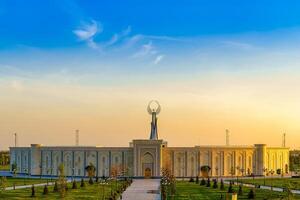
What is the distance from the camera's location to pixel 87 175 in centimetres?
9025

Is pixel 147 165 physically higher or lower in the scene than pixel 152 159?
lower

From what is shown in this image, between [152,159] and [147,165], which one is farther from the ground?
[152,159]

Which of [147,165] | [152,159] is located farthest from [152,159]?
[147,165]

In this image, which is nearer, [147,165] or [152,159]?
[152,159]

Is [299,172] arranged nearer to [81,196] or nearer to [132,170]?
[132,170]

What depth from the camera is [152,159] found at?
289 feet

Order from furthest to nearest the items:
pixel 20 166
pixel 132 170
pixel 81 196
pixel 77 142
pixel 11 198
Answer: pixel 77 142 < pixel 20 166 < pixel 132 170 < pixel 81 196 < pixel 11 198

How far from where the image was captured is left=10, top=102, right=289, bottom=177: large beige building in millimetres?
88250

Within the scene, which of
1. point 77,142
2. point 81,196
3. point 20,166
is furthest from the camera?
point 77,142

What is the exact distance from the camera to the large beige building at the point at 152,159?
3474 inches

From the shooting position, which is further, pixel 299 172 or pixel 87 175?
pixel 299 172

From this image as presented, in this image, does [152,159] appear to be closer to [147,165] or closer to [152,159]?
[152,159]

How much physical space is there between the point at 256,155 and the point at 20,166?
42.2m

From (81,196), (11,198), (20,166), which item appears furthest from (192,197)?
(20,166)
